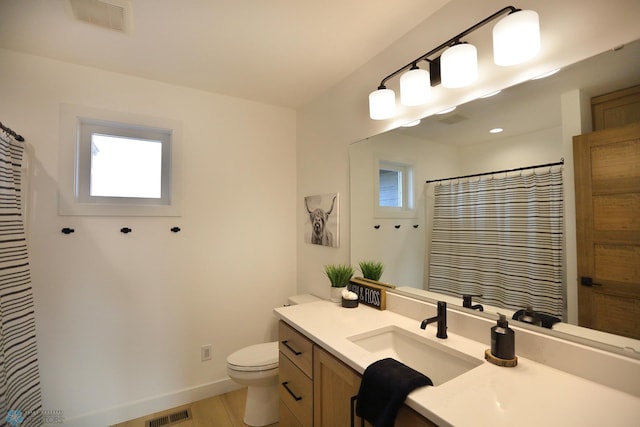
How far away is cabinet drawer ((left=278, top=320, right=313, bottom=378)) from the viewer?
52.9 inches

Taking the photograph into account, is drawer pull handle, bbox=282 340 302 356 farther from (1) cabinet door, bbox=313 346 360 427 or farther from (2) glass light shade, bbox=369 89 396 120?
(2) glass light shade, bbox=369 89 396 120

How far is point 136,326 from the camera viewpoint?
80.7 inches

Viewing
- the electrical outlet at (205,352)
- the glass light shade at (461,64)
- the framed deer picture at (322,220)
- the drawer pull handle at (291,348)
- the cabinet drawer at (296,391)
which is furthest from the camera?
the electrical outlet at (205,352)

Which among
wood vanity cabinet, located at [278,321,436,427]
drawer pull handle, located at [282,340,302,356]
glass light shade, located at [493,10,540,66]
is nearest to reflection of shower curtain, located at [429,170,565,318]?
glass light shade, located at [493,10,540,66]

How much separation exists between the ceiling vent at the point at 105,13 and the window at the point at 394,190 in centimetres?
157

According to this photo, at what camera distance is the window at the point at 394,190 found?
1595 millimetres

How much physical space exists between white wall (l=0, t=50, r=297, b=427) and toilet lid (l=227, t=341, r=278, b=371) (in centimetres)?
46

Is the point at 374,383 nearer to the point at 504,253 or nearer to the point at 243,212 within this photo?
the point at 504,253

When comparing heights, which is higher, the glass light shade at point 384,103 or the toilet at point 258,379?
the glass light shade at point 384,103

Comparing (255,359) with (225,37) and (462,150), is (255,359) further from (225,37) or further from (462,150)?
(225,37)

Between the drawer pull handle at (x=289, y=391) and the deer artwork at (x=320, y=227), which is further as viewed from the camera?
the deer artwork at (x=320, y=227)

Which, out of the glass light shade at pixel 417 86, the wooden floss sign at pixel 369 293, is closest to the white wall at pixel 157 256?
the wooden floss sign at pixel 369 293

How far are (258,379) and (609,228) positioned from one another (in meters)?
1.89

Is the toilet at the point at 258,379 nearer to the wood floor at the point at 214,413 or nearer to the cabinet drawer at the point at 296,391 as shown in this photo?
the wood floor at the point at 214,413
